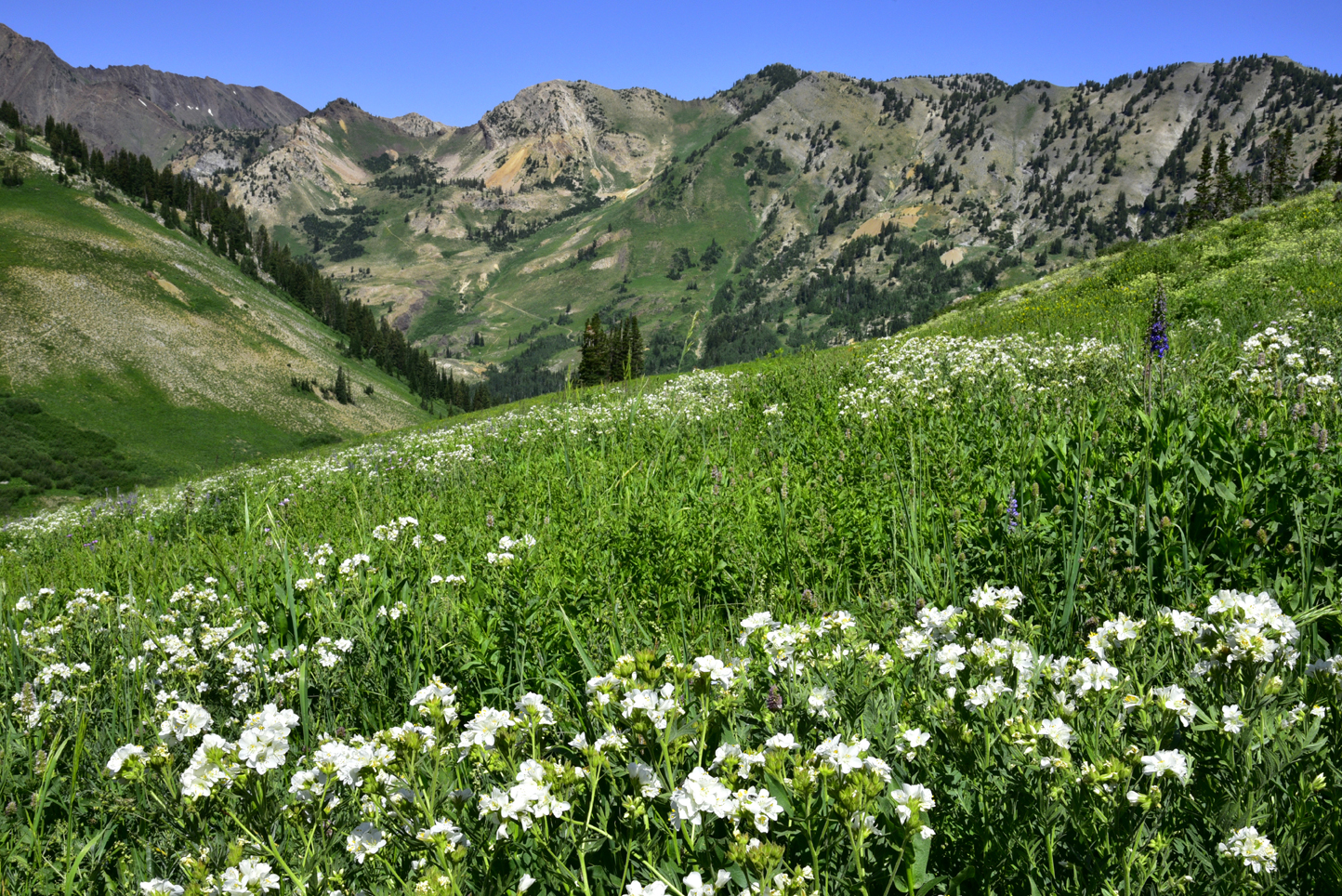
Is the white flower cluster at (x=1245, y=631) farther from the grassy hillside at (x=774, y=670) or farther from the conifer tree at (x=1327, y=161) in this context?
the conifer tree at (x=1327, y=161)

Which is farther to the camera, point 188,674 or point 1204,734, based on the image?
point 188,674

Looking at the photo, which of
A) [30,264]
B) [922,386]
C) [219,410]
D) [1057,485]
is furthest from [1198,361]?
[30,264]

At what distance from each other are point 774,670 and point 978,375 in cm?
834

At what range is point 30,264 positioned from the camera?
400 feet

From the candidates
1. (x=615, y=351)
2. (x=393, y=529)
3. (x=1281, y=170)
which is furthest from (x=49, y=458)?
(x=1281, y=170)

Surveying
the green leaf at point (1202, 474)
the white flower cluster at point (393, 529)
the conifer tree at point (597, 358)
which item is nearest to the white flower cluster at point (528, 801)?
the white flower cluster at point (393, 529)

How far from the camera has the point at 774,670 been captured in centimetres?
259

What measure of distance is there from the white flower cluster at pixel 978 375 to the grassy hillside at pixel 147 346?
118 metres

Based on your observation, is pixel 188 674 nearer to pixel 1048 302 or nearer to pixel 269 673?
pixel 269 673

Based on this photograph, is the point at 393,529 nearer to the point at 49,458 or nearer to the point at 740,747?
the point at 740,747

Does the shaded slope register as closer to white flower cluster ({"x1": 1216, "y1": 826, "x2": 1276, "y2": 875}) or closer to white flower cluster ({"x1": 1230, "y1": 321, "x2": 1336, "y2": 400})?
white flower cluster ({"x1": 1230, "y1": 321, "x2": 1336, "y2": 400})

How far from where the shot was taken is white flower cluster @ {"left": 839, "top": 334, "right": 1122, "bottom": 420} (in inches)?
325

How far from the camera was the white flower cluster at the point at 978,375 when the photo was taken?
8250mm

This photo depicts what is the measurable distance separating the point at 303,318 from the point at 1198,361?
679 ft
